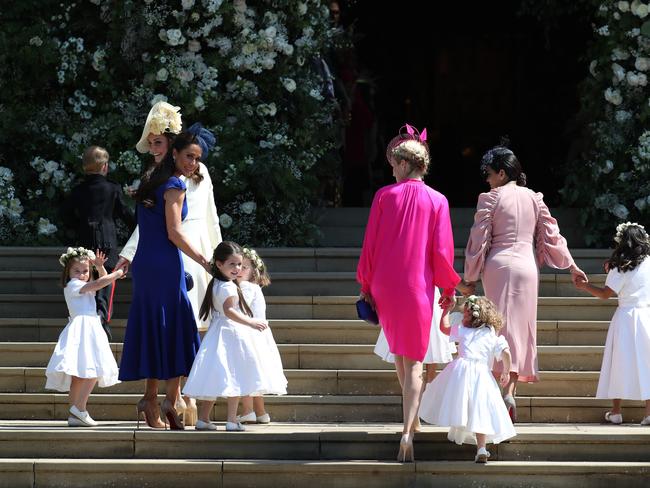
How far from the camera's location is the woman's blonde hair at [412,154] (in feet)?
28.2

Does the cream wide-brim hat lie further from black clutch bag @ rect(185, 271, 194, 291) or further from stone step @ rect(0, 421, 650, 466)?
stone step @ rect(0, 421, 650, 466)

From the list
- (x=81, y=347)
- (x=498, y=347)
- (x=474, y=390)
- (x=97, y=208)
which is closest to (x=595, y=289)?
(x=498, y=347)

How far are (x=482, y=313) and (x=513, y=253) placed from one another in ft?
3.04

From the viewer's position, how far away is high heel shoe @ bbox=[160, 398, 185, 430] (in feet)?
29.2

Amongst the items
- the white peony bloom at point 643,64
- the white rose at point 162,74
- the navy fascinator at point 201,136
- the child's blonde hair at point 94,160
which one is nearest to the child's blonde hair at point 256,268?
the navy fascinator at point 201,136

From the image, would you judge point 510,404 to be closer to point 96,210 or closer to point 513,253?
point 513,253

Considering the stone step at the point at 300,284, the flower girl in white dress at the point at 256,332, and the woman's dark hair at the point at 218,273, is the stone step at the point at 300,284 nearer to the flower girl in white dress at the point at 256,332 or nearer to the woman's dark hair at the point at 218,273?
the flower girl in white dress at the point at 256,332

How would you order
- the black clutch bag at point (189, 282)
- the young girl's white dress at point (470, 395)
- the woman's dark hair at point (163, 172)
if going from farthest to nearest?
the black clutch bag at point (189, 282) < the woman's dark hair at point (163, 172) < the young girl's white dress at point (470, 395)

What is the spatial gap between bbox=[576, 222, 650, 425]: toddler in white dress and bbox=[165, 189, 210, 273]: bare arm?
2.52 m

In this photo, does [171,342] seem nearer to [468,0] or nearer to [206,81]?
[206,81]

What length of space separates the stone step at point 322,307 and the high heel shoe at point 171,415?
2056mm

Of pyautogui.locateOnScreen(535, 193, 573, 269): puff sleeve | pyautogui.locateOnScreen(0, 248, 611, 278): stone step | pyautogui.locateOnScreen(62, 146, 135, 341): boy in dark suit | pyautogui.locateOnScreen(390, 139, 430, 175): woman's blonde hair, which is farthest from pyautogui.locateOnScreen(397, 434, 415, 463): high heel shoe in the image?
pyautogui.locateOnScreen(0, 248, 611, 278): stone step

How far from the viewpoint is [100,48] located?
13.3 m

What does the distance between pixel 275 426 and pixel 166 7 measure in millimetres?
5143
